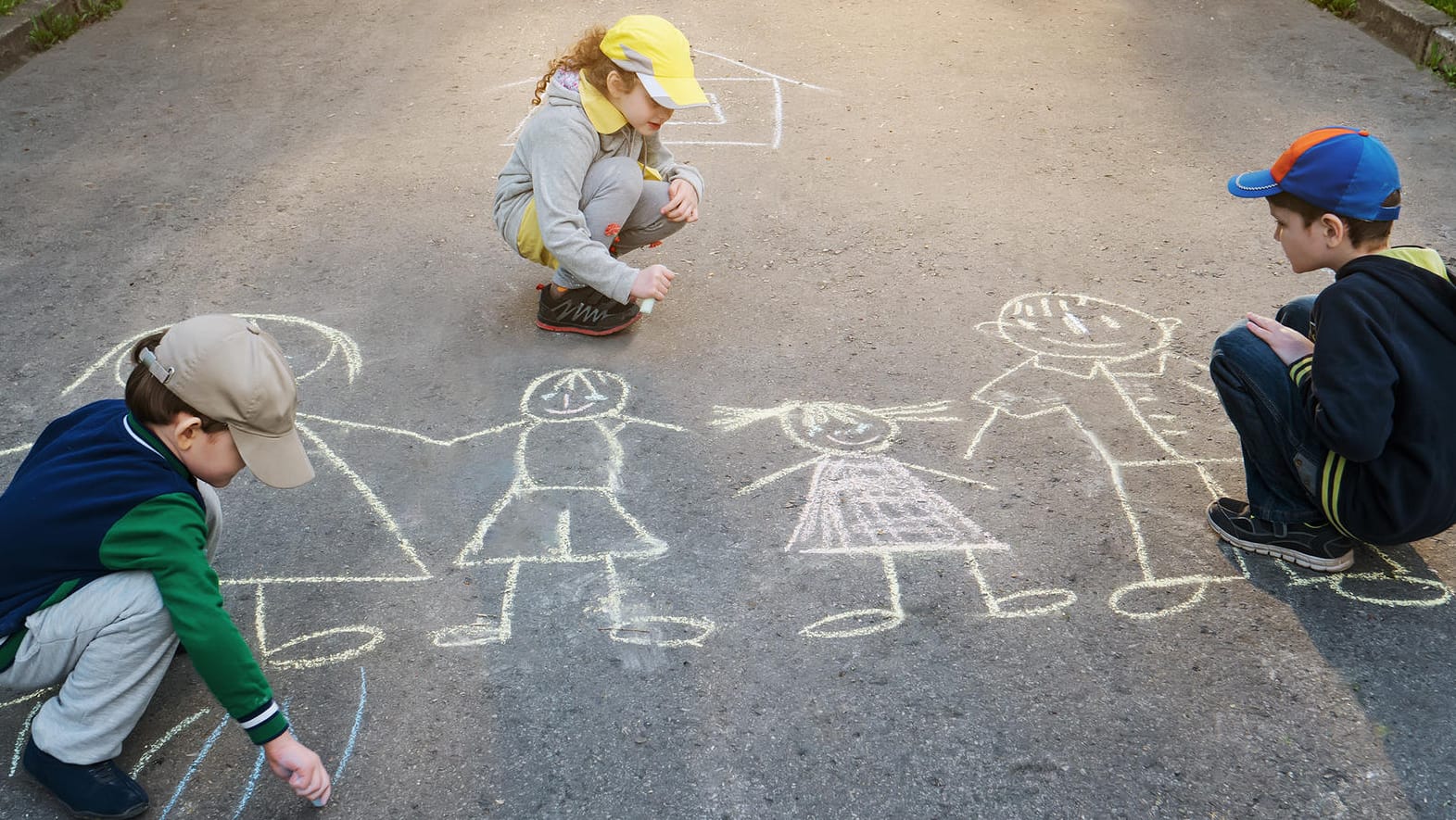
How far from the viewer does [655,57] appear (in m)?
3.49

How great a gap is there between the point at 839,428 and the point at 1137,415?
898mm

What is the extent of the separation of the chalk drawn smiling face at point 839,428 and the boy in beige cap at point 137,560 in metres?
1.54

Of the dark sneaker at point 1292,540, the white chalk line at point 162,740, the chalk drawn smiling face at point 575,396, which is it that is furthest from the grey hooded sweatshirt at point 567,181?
the dark sneaker at point 1292,540

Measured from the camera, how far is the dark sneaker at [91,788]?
6.93ft

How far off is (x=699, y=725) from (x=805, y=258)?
2433 mm

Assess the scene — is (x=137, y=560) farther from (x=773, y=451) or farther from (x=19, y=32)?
(x=19, y=32)

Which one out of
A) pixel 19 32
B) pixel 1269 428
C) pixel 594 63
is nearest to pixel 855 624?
pixel 1269 428

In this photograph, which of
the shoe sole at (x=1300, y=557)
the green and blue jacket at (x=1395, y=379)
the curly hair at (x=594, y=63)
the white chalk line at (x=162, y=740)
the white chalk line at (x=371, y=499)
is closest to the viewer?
the white chalk line at (x=162, y=740)

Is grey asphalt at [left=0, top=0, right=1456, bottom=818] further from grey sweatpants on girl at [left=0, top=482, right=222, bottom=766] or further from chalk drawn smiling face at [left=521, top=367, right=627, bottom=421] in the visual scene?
grey sweatpants on girl at [left=0, top=482, right=222, bottom=766]

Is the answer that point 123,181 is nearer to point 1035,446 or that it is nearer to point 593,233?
point 593,233

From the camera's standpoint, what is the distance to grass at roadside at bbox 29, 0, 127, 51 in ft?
21.8

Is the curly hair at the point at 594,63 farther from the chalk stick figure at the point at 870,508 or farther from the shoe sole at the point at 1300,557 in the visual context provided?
the shoe sole at the point at 1300,557

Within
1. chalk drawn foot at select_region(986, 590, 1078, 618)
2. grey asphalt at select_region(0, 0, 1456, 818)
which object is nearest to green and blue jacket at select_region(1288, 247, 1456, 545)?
grey asphalt at select_region(0, 0, 1456, 818)

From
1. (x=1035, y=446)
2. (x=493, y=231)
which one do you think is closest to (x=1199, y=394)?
(x=1035, y=446)
